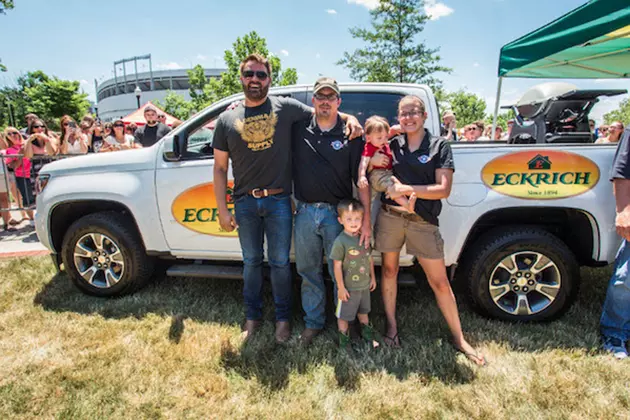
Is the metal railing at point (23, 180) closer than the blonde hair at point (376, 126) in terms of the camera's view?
No

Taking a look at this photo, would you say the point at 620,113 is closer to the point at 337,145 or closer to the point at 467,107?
the point at 467,107

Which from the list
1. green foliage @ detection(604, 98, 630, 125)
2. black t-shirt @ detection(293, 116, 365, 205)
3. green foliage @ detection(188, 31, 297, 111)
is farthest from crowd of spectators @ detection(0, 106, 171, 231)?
green foliage @ detection(604, 98, 630, 125)

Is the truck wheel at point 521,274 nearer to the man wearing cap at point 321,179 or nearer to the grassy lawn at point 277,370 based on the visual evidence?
the grassy lawn at point 277,370

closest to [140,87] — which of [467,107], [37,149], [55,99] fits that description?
[55,99]

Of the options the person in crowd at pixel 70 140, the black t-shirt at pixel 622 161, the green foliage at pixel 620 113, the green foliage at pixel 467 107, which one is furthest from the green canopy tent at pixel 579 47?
the green foliage at pixel 620 113

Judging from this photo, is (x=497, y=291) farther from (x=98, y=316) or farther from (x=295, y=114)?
(x=98, y=316)

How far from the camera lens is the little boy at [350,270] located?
2.50 m

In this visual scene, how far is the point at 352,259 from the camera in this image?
102 inches

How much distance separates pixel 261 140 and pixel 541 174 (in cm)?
207

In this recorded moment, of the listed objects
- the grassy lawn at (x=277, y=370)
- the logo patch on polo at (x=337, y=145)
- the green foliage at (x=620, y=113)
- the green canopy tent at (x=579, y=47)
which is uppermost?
the green foliage at (x=620, y=113)

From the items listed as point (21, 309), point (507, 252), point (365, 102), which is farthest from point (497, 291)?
point (21, 309)

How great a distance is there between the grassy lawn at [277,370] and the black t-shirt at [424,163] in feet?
3.48

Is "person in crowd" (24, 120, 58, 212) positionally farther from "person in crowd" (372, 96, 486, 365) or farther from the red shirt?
"person in crowd" (372, 96, 486, 365)

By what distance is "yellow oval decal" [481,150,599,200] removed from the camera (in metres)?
2.66
